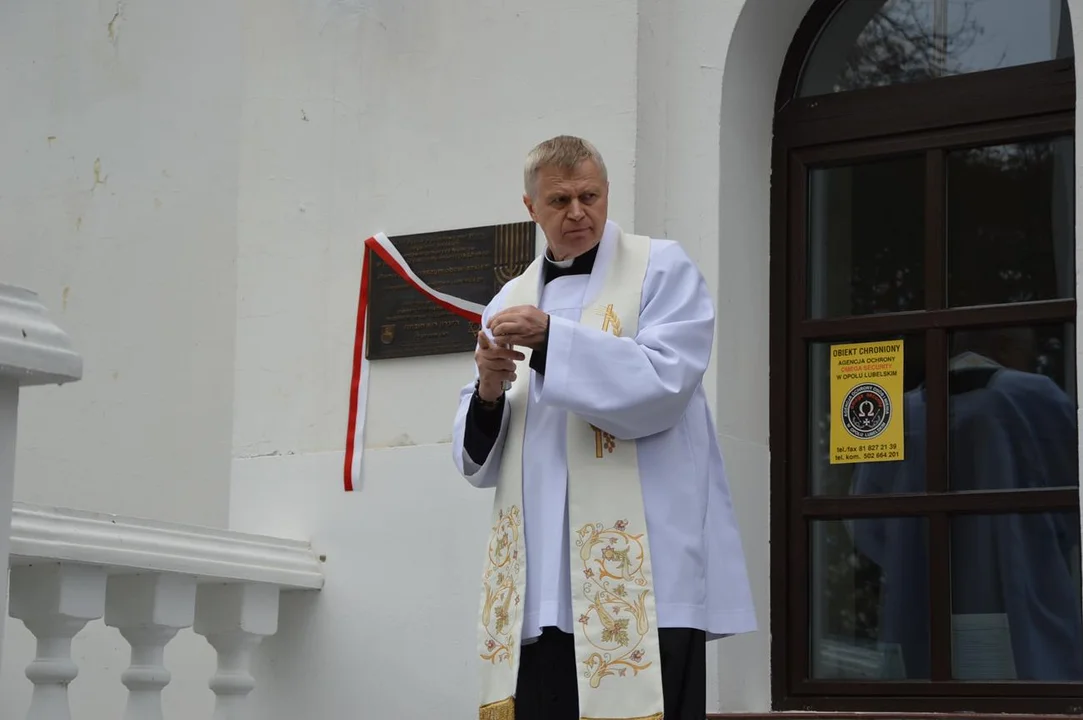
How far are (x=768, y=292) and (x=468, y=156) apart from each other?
3.39 feet

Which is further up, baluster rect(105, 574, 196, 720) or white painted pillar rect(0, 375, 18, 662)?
white painted pillar rect(0, 375, 18, 662)

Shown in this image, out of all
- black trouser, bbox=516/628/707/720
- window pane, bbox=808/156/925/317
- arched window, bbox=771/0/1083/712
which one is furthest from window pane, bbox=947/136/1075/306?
black trouser, bbox=516/628/707/720

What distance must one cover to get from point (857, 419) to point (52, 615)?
2.33m

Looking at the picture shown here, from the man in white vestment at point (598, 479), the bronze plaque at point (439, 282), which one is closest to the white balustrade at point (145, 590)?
the bronze plaque at point (439, 282)

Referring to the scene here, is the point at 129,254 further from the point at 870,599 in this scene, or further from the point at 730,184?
the point at 870,599

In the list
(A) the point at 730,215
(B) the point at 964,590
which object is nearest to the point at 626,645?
(B) the point at 964,590

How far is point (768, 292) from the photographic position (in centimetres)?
566

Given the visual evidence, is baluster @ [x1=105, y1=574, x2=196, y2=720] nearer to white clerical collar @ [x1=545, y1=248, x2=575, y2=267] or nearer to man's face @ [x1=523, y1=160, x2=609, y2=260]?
white clerical collar @ [x1=545, y1=248, x2=575, y2=267]

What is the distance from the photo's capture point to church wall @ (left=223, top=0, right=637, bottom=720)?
5684mm

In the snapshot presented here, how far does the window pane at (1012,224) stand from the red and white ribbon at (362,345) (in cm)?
157

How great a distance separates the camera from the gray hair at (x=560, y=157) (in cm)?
416

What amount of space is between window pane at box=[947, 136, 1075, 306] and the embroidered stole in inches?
54.9

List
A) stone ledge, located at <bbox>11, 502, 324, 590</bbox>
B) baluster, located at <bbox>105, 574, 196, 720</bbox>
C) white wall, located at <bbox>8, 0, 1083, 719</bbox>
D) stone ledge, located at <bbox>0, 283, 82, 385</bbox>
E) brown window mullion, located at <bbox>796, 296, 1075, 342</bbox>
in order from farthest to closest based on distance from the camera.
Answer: white wall, located at <bbox>8, 0, 1083, 719</bbox> → baluster, located at <bbox>105, 574, 196, 720</bbox> → brown window mullion, located at <bbox>796, 296, 1075, 342</bbox> → stone ledge, located at <bbox>11, 502, 324, 590</bbox> → stone ledge, located at <bbox>0, 283, 82, 385</bbox>

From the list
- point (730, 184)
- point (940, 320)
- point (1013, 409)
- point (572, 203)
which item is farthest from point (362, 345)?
point (1013, 409)
